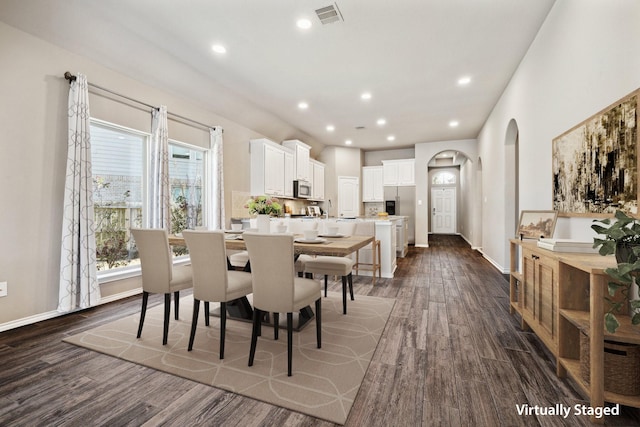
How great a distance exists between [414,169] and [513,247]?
5.87 m

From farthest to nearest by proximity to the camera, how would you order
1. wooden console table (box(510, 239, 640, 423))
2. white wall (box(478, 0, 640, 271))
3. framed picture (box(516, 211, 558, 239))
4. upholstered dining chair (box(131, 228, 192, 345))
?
framed picture (box(516, 211, 558, 239)) < upholstered dining chair (box(131, 228, 192, 345)) < white wall (box(478, 0, 640, 271)) < wooden console table (box(510, 239, 640, 423))

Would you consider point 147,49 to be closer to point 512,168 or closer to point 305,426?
point 305,426

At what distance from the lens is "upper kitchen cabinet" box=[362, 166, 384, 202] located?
9.01 m

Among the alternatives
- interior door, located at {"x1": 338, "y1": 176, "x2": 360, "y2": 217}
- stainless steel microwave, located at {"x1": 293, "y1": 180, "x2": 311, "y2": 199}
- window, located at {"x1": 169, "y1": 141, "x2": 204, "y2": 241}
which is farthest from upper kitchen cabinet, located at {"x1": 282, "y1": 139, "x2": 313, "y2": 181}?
window, located at {"x1": 169, "y1": 141, "x2": 204, "y2": 241}

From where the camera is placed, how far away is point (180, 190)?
4.50 meters

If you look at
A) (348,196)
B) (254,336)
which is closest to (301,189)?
(348,196)

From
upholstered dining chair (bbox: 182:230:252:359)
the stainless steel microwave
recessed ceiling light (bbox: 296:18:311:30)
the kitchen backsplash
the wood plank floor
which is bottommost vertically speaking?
the wood plank floor

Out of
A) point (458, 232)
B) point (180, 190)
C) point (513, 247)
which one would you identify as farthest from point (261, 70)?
point (458, 232)

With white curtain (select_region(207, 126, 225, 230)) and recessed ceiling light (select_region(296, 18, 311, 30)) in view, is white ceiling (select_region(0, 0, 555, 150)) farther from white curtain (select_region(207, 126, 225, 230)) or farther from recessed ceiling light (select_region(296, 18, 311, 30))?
white curtain (select_region(207, 126, 225, 230))

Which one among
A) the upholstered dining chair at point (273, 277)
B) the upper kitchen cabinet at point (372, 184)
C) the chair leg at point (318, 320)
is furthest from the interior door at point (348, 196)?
the upholstered dining chair at point (273, 277)

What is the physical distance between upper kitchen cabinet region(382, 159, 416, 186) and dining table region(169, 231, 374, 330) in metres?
6.33

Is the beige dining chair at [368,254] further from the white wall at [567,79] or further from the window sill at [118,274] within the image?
the window sill at [118,274]

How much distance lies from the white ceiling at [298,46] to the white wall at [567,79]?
32 cm

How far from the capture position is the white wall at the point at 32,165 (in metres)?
2.51
